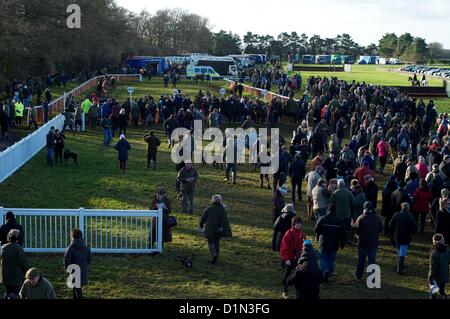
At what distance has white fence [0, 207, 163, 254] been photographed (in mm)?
12828

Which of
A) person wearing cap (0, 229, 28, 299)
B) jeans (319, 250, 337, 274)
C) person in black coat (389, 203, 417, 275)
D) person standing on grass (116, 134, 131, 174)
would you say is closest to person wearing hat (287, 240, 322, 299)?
jeans (319, 250, 337, 274)

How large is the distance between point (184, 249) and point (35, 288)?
523 centimetres

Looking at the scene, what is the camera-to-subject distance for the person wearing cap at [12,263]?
391 inches

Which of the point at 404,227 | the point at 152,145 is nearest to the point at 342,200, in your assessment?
the point at 404,227

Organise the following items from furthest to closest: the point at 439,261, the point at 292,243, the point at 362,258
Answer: the point at 362,258 < the point at 292,243 < the point at 439,261

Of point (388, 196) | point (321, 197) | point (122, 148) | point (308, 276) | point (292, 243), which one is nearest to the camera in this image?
point (308, 276)

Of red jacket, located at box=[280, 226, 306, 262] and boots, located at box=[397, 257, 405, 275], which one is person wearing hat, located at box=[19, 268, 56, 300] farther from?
boots, located at box=[397, 257, 405, 275]

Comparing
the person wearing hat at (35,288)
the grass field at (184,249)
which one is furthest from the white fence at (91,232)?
the person wearing hat at (35,288)

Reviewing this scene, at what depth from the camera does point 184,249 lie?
13.5 m

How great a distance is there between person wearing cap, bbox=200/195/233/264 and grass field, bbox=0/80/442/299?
0.36 m

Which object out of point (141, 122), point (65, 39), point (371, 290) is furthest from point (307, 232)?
point (65, 39)

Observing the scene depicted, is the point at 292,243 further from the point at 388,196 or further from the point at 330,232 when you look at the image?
the point at 388,196

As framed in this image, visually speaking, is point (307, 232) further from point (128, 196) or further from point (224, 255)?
point (128, 196)
